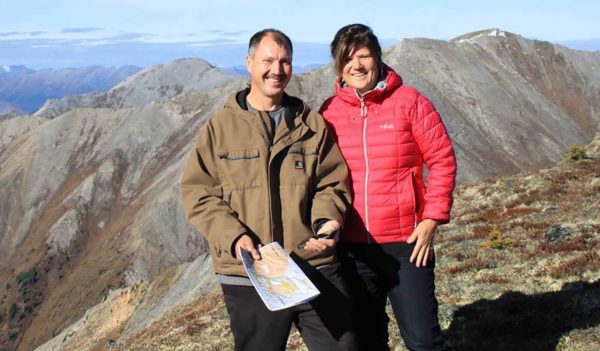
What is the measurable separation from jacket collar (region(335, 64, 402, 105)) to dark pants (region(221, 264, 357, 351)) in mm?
1829

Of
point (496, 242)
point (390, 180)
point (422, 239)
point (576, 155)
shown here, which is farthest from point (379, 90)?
point (576, 155)

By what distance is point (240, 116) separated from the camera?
6.33m

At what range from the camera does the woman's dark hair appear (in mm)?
6668

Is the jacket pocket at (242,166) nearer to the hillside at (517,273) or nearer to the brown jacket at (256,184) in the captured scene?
the brown jacket at (256,184)

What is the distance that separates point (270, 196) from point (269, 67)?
1.30 m

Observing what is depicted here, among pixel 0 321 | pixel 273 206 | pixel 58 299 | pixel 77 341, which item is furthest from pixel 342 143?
pixel 0 321

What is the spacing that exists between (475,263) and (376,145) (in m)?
10.1

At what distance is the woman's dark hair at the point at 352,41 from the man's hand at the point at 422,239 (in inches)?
70.8

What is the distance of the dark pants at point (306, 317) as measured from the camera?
6363 mm

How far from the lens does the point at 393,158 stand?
6.68 meters

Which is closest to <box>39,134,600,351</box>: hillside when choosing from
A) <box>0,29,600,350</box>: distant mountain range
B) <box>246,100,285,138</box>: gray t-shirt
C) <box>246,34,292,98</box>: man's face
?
<box>246,100,285,138</box>: gray t-shirt

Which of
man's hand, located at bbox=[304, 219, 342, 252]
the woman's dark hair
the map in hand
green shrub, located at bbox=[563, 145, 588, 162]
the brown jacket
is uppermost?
the woman's dark hair

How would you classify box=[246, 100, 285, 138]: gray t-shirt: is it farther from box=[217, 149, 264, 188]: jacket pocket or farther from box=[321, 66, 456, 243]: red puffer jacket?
box=[321, 66, 456, 243]: red puffer jacket

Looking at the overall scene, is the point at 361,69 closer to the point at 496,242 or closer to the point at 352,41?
the point at 352,41
